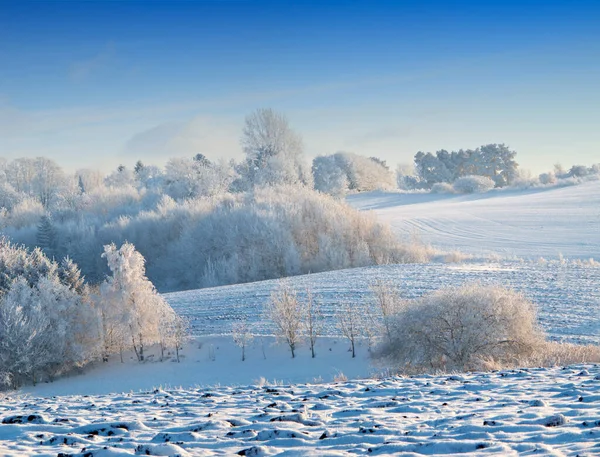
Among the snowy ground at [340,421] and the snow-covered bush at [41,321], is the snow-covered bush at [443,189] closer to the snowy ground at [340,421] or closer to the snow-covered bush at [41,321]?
the snow-covered bush at [41,321]

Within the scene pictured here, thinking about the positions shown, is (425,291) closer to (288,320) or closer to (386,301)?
(386,301)

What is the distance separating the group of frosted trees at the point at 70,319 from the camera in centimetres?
2188

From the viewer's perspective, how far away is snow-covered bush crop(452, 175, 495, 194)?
82.5 metres

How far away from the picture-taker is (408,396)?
28.9 feet

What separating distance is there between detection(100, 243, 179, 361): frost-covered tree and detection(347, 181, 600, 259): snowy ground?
25.7 metres

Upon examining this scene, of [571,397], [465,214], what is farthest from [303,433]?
[465,214]

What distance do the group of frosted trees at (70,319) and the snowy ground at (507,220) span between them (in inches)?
1019

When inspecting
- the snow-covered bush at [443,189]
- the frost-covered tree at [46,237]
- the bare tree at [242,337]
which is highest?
the snow-covered bush at [443,189]

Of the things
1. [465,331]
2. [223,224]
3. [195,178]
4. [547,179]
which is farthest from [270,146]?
[465,331]

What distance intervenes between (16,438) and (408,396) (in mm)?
5421

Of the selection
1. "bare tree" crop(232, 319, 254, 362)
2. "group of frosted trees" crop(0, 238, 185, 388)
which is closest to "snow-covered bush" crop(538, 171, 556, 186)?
"bare tree" crop(232, 319, 254, 362)

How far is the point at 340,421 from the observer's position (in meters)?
7.20

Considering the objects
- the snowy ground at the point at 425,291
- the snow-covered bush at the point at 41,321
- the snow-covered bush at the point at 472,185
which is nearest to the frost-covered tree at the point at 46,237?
the snowy ground at the point at 425,291

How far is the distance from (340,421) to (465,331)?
36.1 ft
